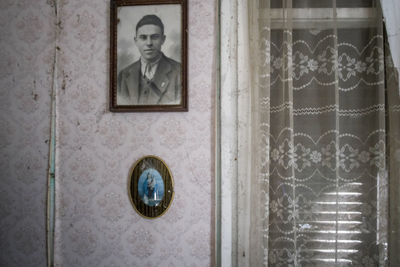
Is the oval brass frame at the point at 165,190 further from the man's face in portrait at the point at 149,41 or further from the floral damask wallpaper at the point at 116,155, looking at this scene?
the man's face in portrait at the point at 149,41

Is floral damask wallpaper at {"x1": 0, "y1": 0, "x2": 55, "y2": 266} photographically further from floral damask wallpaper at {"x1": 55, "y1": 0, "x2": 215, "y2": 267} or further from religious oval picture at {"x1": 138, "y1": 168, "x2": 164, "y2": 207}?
religious oval picture at {"x1": 138, "y1": 168, "x2": 164, "y2": 207}

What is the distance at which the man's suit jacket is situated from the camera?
163cm

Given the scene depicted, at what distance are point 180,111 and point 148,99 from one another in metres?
0.19

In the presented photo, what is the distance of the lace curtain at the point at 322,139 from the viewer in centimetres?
142

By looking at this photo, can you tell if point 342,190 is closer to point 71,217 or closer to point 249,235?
point 249,235

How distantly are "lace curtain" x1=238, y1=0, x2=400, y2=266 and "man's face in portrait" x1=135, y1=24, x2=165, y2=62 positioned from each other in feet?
1.63

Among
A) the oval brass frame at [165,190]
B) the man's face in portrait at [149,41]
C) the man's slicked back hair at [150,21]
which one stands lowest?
the oval brass frame at [165,190]

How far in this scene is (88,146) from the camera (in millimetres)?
1687

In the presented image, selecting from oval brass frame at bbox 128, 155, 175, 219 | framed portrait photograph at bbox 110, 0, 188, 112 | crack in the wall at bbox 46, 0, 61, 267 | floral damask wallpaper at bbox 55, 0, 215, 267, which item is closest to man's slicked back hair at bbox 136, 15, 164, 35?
framed portrait photograph at bbox 110, 0, 188, 112

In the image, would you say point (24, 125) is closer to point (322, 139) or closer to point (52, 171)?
point (52, 171)

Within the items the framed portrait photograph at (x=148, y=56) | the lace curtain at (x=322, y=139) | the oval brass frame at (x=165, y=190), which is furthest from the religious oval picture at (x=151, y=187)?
the lace curtain at (x=322, y=139)

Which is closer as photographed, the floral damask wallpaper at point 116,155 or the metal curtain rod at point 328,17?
the metal curtain rod at point 328,17

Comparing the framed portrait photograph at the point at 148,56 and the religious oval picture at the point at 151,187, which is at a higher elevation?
the framed portrait photograph at the point at 148,56

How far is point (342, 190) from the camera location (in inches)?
56.9
